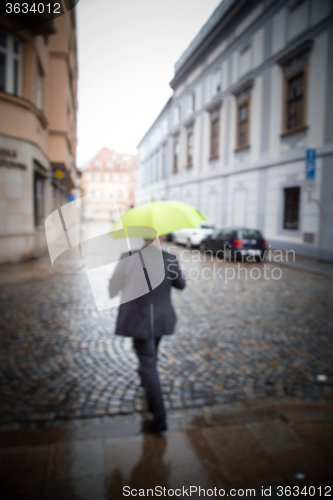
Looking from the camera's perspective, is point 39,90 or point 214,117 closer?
point 39,90

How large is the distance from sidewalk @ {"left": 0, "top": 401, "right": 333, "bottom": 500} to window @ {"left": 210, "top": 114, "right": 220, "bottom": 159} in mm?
1928

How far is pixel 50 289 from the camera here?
7105 millimetres

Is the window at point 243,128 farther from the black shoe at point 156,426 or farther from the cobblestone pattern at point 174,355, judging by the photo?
the black shoe at point 156,426

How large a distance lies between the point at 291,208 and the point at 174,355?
3.43 meters

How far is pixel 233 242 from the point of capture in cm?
254

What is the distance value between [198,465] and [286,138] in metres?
2.81

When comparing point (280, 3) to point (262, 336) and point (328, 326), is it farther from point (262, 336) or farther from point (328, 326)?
point (328, 326)

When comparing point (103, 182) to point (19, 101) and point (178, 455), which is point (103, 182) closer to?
point (19, 101)

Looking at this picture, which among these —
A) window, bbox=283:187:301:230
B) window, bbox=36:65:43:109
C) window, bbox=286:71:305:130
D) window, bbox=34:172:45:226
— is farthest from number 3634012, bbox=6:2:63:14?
window, bbox=283:187:301:230

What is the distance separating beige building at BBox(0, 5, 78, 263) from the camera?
2.69 ft

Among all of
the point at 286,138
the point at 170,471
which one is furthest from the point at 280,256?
the point at 286,138

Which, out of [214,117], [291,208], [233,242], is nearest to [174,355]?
[233,242]

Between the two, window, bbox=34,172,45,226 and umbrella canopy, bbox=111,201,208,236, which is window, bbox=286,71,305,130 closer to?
umbrella canopy, bbox=111,201,208,236

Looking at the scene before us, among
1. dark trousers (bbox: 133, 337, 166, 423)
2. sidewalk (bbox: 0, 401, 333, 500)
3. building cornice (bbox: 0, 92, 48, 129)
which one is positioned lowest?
sidewalk (bbox: 0, 401, 333, 500)
